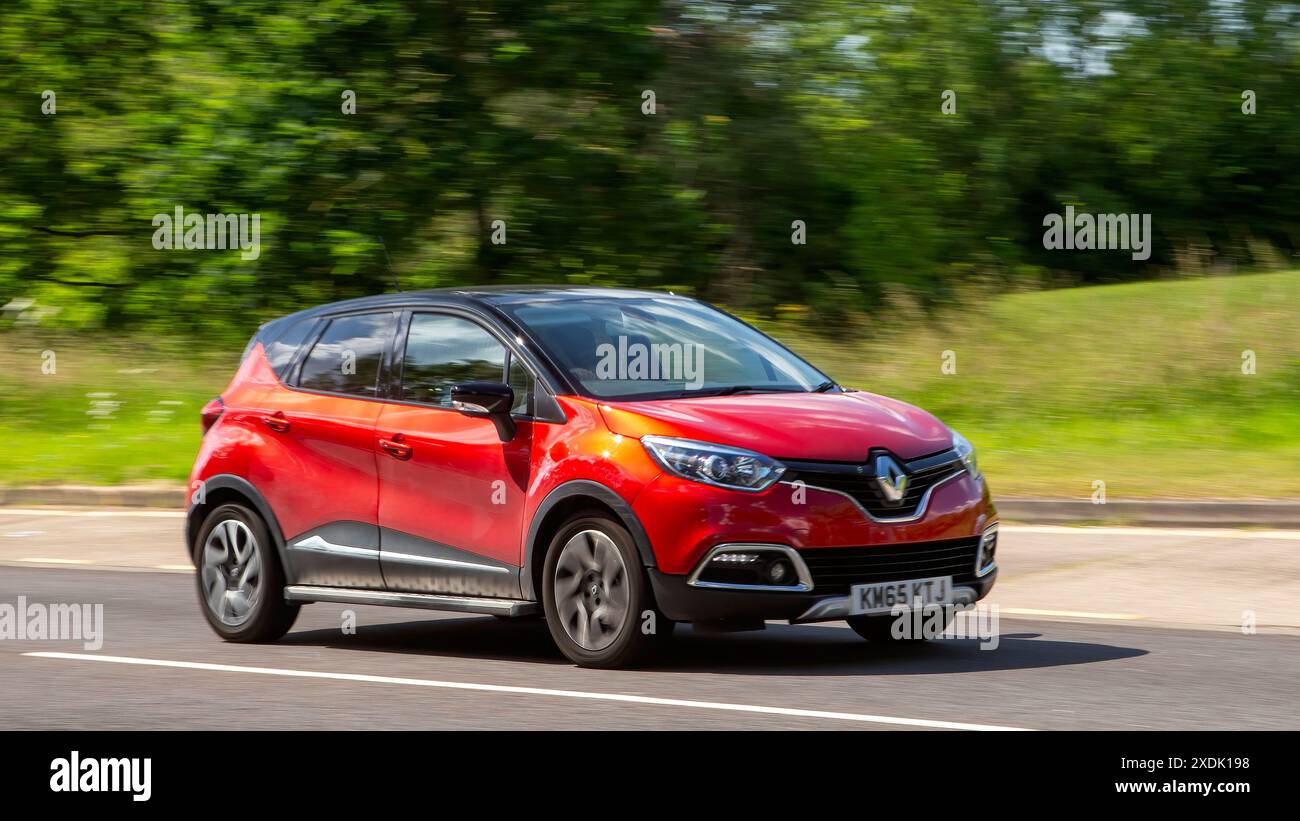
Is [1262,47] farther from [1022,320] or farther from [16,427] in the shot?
[16,427]

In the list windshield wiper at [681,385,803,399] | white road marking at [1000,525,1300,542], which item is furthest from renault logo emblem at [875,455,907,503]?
white road marking at [1000,525,1300,542]

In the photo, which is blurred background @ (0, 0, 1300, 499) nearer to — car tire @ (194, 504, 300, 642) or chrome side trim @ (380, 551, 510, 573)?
car tire @ (194, 504, 300, 642)

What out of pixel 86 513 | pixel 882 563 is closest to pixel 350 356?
pixel 882 563

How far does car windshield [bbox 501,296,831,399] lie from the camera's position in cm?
815

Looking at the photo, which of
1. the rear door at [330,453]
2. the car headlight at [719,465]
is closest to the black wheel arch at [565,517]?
the car headlight at [719,465]

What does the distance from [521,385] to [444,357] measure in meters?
0.59

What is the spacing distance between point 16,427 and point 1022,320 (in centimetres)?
1348

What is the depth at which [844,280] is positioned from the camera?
81.5 feet

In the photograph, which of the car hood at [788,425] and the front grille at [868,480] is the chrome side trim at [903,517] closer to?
the front grille at [868,480]

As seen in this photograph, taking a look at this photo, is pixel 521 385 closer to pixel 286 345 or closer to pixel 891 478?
pixel 891 478

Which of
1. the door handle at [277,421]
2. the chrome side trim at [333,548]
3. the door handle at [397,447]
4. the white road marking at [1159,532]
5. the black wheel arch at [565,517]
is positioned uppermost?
the door handle at [277,421]

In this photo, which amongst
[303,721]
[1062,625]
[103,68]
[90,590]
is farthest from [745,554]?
[103,68]

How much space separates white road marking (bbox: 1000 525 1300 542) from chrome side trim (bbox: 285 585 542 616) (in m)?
6.29

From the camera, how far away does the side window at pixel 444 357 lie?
8383 millimetres
